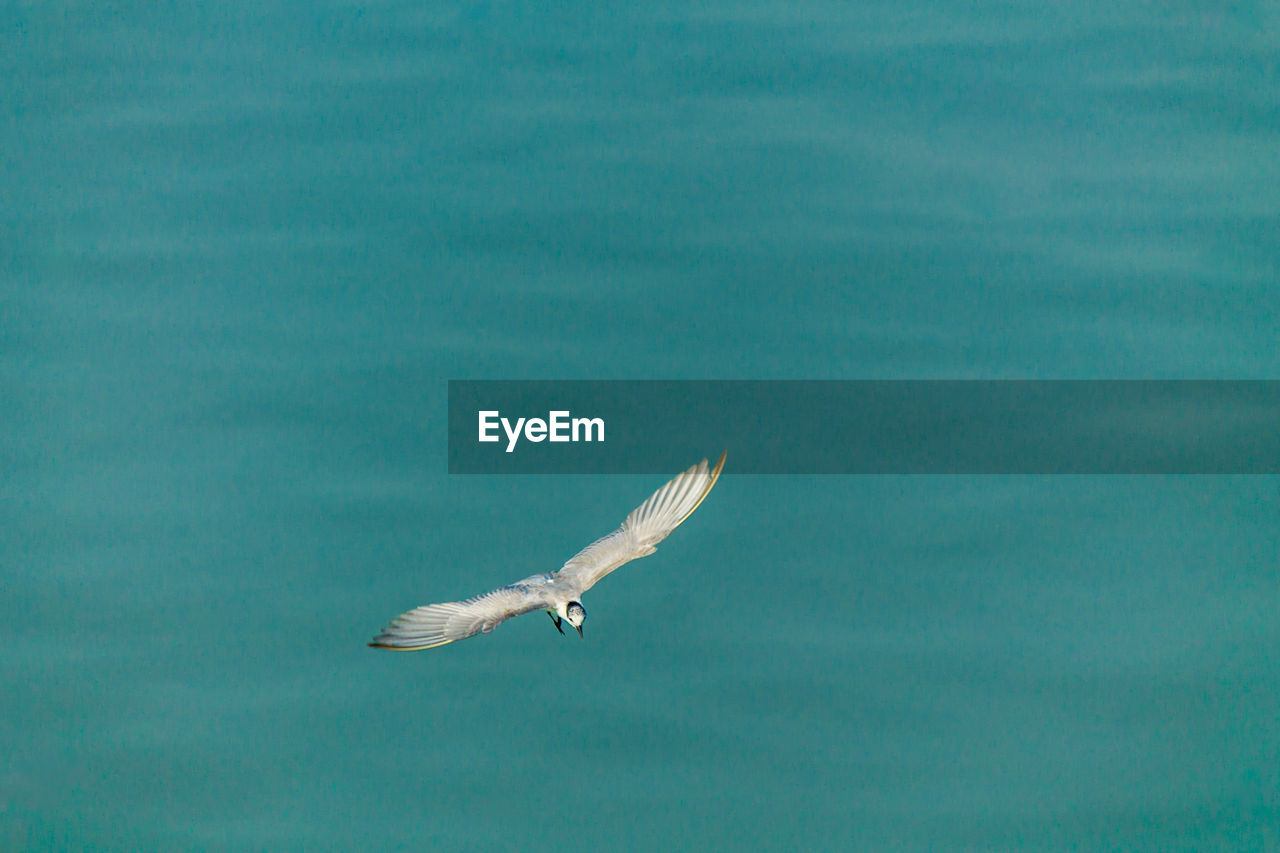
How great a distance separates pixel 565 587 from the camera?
21.0 metres

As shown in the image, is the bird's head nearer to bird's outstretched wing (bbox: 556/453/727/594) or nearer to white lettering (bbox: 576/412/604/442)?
bird's outstretched wing (bbox: 556/453/727/594)

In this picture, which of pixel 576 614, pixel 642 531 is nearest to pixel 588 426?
pixel 642 531

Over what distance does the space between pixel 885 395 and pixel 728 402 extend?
2.83 m

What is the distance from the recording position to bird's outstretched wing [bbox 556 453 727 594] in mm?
21453

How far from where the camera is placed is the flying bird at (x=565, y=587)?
19.6 meters

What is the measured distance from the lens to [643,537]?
22.0 m

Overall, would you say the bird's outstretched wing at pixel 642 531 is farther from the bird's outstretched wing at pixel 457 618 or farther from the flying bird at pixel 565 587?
the bird's outstretched wing at pixel 457 618

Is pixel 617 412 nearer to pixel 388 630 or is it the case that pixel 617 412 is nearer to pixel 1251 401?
pixel 388 630

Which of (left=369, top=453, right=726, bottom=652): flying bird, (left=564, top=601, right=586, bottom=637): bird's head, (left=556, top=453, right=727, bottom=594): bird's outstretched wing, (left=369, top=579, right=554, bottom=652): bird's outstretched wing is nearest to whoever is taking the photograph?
(left=369, top=579, right=554, bottom=652): bird's outstretched wing
